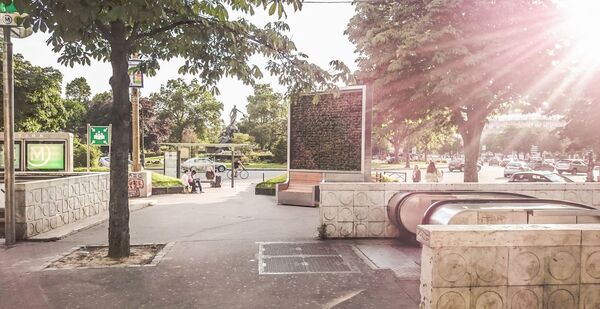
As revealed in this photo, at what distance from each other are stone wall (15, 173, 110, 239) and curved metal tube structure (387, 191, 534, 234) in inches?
302

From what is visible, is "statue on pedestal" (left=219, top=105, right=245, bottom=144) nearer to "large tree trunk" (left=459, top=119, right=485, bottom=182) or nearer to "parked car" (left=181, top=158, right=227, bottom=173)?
"parked car" (left=181, top=158, right=227, bottom=173)

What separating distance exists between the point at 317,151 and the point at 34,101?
75.2 ft

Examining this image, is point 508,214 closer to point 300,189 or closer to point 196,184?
point 300,189

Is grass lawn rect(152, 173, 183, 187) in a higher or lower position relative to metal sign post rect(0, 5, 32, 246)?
lower

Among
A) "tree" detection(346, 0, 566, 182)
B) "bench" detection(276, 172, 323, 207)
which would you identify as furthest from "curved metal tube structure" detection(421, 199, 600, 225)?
"tree" detection(346, 0, 566, 182)

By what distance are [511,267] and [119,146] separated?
6.37 metres

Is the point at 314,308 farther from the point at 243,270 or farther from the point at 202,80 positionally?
the point at 202,80

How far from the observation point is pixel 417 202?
340 inches

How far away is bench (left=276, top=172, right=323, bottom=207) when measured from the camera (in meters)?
15.8

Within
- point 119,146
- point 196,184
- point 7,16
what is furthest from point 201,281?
point 196,184

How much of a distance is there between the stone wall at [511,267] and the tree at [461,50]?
13273 millimetres

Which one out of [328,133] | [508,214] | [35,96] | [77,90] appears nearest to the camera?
[508,214]

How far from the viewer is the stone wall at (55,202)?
920cm

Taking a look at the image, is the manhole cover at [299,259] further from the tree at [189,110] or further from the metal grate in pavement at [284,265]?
the tree at [189,110]
